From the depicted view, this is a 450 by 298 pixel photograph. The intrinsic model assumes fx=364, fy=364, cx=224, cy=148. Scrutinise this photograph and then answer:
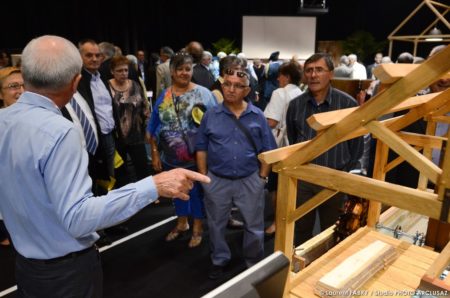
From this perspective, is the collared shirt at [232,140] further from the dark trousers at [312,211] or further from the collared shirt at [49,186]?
the collared shirt at [49,186]

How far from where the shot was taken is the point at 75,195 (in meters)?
1.20

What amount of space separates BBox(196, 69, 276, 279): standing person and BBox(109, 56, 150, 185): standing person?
3.66ft

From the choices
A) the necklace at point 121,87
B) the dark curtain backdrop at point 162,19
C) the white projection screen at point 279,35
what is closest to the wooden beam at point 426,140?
the necklace at point 121,87

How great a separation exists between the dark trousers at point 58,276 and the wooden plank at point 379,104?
0.89 meters

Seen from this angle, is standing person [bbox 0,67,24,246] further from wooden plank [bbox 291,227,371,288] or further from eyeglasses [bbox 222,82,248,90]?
wooden plank [bbox 291,227,371,288]

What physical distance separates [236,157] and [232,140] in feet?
0.42

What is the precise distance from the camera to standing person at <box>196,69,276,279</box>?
2643 millimetres

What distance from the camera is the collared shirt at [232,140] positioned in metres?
2.64

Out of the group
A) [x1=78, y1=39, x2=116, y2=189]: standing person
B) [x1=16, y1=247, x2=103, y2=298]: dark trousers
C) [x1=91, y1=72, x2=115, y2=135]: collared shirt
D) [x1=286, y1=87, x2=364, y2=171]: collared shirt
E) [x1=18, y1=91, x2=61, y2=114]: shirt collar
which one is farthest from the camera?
[x1=91, y1=72, x2=115, y2=135]: collared shirt

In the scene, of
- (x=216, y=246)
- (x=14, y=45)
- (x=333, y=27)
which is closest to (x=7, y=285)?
(x=216, y=246)

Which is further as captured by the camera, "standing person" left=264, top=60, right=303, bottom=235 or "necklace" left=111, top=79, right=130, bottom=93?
"necklace" left=111, top=79, right=130, bottom=93

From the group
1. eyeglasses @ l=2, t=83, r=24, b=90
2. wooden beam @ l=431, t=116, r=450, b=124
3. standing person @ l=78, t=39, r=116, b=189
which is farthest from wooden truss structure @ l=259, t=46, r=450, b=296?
eyeglasses @ l=2, t=83, r=24, b=90

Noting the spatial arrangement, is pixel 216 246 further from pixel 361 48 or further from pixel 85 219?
pixel 361 48

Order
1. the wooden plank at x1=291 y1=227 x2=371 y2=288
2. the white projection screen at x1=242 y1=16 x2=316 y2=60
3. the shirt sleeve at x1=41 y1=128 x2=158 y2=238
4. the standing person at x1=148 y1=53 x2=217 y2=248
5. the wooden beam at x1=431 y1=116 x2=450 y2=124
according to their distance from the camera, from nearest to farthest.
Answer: the shirt sleeve at x1=41 y1=128 x2=158 y2=238
the wooden plank at x1=291 y1=227 x2=371 y2=288
the wooden beam at x1=431 y1=116 x2=450 y2=124
the standing person at x1=148 y1=53 x2=217 y2=248
the white projection screen at x1=242 y1=16 x2=316 y2=60
